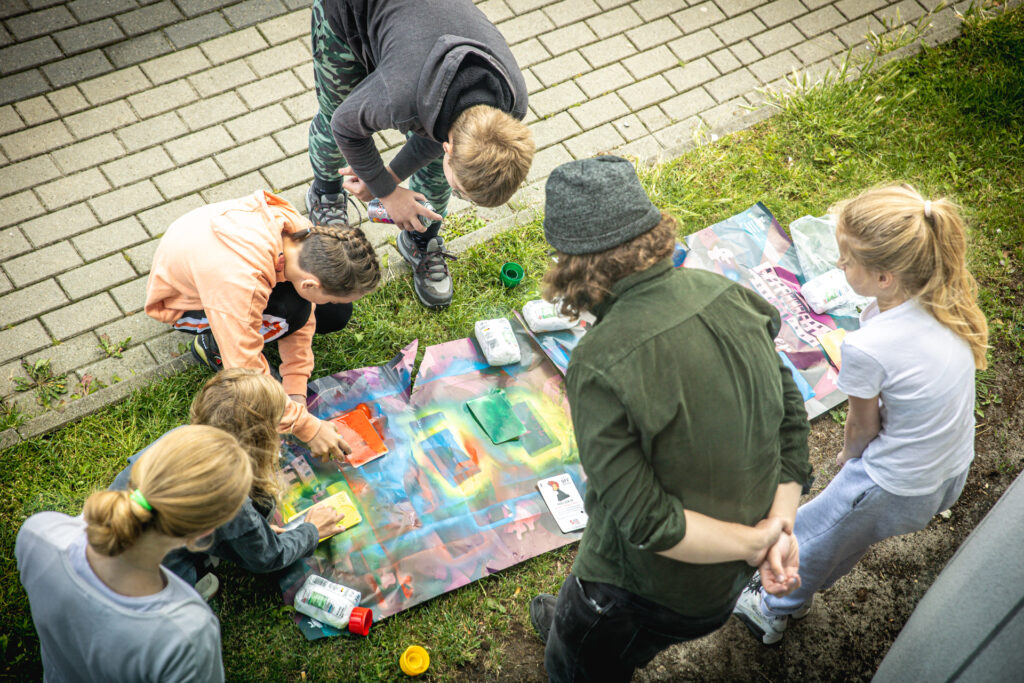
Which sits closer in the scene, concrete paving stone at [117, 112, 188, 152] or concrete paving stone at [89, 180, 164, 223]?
concrete paving stone at [89, 180, 164, 223]

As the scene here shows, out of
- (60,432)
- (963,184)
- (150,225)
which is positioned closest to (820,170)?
(963,184)

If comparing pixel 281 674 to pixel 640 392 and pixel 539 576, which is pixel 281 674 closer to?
pixel 539 576

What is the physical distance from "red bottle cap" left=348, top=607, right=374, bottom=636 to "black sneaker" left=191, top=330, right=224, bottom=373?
118 cm

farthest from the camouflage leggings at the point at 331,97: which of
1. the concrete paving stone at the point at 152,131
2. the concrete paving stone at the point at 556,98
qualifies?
the concrete paving stone at the point at 556,98

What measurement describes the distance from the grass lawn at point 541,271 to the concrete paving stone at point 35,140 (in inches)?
62.9

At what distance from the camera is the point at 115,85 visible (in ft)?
12.8

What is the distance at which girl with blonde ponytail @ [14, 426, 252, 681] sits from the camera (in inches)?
65.1

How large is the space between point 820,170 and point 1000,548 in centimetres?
298

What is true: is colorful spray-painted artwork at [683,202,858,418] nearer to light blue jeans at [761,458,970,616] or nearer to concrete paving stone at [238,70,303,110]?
light blue jeans at [761,458,970,616]

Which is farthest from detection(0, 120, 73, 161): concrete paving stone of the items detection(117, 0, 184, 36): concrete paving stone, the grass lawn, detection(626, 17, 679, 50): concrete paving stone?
detection(626, 17, 679, 50): concrete paving stone

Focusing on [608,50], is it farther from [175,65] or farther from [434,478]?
[434,478]

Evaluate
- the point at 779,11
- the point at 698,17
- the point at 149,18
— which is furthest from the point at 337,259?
the point at 779,11

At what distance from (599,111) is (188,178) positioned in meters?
2.39

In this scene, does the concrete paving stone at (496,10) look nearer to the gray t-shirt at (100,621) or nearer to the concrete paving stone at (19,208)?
the concrete paving stone at (19,208)
